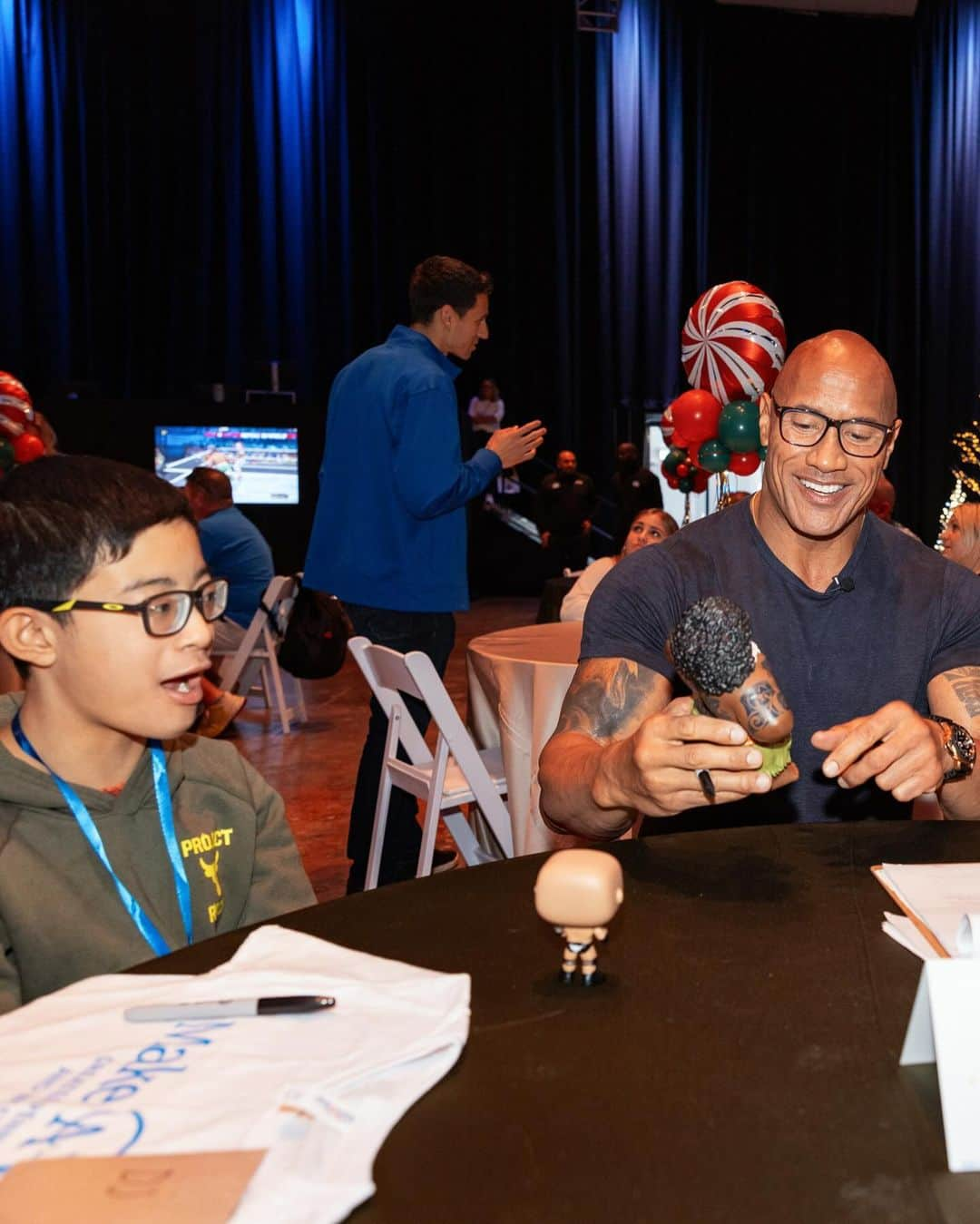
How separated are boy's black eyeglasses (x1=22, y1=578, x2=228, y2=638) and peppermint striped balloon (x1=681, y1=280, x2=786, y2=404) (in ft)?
10.7

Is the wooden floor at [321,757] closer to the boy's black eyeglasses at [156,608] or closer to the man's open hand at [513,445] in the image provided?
the man's open hand at [513,445]

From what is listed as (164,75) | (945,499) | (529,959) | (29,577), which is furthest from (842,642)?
(945,499)

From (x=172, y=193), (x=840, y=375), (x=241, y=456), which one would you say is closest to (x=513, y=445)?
(x=840, y=375)

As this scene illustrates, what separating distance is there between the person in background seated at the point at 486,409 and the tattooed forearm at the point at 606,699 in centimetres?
1027

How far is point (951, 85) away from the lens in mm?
12875

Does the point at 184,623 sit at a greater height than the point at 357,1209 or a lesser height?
greater

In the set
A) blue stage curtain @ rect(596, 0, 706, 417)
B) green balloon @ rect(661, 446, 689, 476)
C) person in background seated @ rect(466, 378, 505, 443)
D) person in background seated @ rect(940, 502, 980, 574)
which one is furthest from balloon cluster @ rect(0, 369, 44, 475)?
blue stage curtain @ rect(596, 0, 706, 417)

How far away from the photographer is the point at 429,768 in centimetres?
328

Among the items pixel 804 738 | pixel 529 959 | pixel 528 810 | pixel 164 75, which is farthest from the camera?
pixel 164 75

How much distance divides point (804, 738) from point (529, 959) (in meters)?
0.82

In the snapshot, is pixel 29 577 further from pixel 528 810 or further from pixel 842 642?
pixel 528 810

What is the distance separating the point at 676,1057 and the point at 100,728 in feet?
2.35

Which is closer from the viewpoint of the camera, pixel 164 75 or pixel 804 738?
pixel 804 738

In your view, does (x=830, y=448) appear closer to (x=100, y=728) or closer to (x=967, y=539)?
(x=100, y=728)
